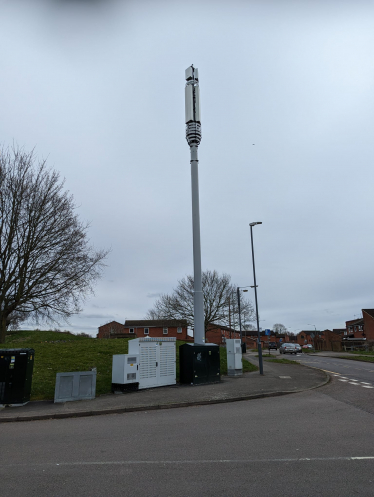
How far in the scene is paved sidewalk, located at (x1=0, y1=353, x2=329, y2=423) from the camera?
10.0m

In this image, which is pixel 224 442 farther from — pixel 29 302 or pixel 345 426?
pixel 29 302

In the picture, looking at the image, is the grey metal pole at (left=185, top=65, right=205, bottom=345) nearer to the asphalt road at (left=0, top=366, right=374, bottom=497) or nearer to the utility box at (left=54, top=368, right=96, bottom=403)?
the utility box at (left=54, top=368, right=96, bottom=403)

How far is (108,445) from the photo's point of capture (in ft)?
21.3

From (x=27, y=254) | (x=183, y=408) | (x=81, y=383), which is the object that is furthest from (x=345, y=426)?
(x=27, y=254)

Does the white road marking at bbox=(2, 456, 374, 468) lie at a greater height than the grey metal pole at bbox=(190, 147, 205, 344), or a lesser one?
lesser

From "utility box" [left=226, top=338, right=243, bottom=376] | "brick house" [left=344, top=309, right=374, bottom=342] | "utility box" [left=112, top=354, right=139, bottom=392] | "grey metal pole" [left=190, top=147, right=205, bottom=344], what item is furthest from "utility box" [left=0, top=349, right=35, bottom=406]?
"brick house" [left=344, top=309, right=374, bottom=342]

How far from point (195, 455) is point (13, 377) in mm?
7870

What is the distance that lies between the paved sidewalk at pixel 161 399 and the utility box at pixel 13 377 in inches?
13.3

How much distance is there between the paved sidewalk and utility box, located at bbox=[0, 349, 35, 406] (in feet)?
1.11

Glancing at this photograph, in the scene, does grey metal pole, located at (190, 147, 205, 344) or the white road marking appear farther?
grey metal pole, located at (190, 147, 205, 344)

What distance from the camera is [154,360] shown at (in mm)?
14617

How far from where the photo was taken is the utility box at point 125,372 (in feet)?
43.9

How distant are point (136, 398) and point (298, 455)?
751cm

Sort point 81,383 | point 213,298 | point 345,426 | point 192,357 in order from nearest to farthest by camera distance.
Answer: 1. point 345,426
2. point 81,383
3. point 192,357
4. point 213,298
